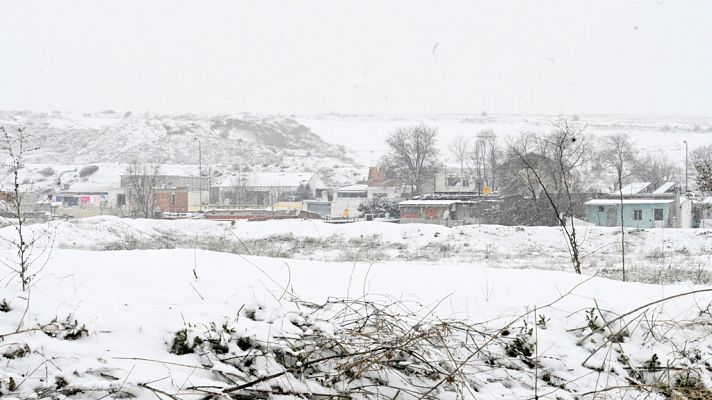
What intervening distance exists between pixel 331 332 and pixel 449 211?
33.5m

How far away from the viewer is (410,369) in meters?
3.43

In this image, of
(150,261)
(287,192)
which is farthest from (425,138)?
(150,261)

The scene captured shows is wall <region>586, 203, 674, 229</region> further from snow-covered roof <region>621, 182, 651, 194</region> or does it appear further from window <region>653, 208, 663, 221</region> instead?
snow-covered roof <region>621, 182, 651, 194</region>

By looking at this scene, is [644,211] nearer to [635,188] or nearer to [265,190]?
[635,188]

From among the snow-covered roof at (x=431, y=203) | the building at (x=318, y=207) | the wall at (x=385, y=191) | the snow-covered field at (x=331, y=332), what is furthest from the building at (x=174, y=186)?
the snow-covered field at (x=331, y=332)

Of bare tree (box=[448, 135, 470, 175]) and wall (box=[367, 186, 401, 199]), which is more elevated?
bare tree (box=[448, 135, 470, 175])

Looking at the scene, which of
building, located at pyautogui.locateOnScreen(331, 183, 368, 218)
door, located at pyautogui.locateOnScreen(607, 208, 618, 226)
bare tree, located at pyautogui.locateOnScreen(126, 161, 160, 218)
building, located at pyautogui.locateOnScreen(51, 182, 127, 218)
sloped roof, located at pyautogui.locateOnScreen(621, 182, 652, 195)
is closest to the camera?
door, located at pyautogui.locateOnScreen(607, 208, 618, 226)

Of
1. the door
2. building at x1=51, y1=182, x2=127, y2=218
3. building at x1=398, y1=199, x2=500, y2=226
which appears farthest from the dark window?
building at x1=51, y1=182, x2=127, y2=218

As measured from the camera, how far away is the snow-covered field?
3.02 meters

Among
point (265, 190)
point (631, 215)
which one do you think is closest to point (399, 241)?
point (631, 215)

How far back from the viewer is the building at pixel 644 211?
34.4 meters

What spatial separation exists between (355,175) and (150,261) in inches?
2924

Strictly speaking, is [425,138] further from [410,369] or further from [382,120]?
[382,120]

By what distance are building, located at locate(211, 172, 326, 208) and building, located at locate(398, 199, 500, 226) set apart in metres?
17.3
